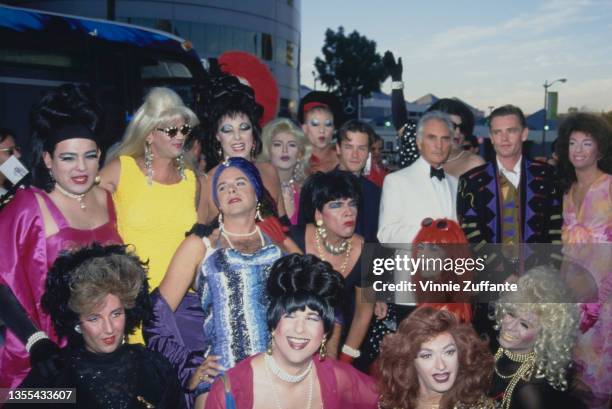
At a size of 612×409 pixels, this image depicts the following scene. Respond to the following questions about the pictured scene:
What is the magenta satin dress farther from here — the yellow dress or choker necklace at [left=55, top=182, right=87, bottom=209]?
the yellow dress

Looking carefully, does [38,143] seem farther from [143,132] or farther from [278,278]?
[278,278]

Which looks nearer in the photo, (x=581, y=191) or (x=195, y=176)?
(x=195, y=176)

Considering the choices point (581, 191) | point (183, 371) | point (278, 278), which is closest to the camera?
point (278, 278)

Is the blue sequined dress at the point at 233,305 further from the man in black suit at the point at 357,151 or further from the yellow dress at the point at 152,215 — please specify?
the man in black suit at the point at 357,151

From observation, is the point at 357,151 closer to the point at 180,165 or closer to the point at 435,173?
the point at 435,173

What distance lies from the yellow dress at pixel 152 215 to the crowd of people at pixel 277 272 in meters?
0.01

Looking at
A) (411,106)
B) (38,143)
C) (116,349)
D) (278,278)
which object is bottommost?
(116,349)

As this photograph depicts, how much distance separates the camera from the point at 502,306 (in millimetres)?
3393

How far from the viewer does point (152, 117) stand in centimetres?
423

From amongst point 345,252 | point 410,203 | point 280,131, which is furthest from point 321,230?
point 280,131

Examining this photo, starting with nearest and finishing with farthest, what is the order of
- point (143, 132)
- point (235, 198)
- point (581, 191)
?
point (235, 198) < point (143, 132) < point (581, 191)

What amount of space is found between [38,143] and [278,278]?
5.59 feet

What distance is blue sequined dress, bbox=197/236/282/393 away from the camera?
9.82 feet

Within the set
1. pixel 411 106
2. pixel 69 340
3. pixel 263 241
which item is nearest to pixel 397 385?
pixel 263 241
